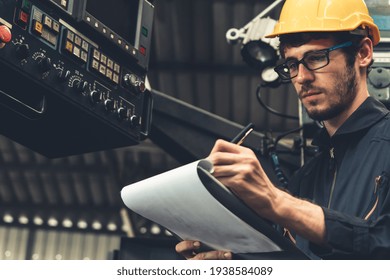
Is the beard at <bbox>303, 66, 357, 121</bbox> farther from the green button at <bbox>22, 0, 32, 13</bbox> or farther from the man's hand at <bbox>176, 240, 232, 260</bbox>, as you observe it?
the green button at <bbox>22, 0, 32, 13</bbox>

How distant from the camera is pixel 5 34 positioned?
2.01 meters

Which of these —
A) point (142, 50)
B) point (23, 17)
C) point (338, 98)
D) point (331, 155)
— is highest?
point (142, 50)

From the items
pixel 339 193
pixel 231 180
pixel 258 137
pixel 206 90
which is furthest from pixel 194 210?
pixel 206 90

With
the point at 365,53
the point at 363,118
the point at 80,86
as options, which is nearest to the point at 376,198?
the point at 363,118

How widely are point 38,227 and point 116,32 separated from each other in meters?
5.90

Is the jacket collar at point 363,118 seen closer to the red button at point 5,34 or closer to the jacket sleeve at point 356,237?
the jacket sleeve at point 356,237

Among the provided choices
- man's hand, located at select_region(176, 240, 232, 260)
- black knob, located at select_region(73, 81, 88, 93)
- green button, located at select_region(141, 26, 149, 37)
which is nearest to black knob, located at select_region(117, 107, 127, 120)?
black knob, located at select_region(73, 81, 88, 93)

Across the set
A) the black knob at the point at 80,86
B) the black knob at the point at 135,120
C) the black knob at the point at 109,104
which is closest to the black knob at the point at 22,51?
the black knob at the point at 80,86

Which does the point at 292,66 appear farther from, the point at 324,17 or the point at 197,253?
the point at 197,253

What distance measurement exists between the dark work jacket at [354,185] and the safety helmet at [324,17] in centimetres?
22

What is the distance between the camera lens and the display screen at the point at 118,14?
2.37 metres

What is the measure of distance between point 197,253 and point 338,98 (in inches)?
20.0

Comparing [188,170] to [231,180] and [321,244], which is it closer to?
[231,180]

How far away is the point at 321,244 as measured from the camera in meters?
1.57
